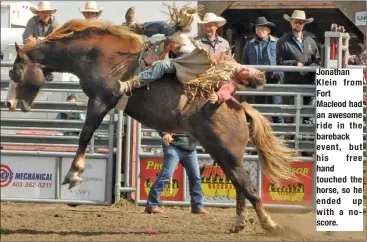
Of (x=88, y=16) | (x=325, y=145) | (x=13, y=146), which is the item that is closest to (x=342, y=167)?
(x=325, y=145)

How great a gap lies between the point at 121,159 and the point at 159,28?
2.83 m

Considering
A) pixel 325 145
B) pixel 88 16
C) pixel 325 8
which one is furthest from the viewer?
pixel 325 8

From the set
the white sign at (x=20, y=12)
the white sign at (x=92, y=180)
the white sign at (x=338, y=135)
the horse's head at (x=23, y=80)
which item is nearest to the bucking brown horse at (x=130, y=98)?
the horse's head at (x=23, y=80)

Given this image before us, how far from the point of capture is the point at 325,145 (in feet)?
27.3

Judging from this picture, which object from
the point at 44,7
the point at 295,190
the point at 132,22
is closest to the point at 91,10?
the point at 44,7

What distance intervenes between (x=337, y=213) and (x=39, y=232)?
2.82 metres

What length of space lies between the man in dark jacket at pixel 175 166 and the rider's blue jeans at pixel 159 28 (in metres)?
1.61

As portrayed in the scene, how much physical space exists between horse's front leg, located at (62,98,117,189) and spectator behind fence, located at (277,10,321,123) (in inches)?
125

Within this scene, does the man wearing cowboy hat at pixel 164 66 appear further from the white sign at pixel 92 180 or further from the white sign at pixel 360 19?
the white sign at pixel 360 19

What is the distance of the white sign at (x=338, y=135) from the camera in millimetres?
8289

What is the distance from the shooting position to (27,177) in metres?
11.2

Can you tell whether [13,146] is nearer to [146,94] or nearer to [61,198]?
[61,198]

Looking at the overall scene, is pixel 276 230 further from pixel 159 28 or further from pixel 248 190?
pixel 159 28

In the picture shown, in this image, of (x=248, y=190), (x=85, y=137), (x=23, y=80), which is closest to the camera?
(x=85, y=137)
